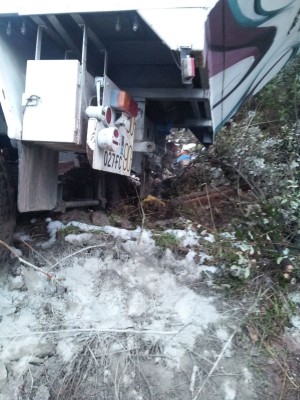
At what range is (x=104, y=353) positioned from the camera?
2.20m

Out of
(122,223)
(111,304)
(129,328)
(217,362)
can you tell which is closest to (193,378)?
(217,362)

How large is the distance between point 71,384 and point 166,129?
2851 millimetres

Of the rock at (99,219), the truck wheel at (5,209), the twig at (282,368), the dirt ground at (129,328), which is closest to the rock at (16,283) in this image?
the dirt ground at (129,328)

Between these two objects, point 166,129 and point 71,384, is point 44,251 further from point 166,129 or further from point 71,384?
point 166,129

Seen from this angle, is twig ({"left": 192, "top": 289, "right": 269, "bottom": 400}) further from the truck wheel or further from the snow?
the truck wheel

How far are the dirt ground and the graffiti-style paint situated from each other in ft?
4.24

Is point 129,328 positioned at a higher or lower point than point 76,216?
lower

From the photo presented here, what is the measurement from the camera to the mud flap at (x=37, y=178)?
245cm

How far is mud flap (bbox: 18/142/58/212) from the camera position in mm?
2455

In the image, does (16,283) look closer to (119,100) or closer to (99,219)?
(99,219)

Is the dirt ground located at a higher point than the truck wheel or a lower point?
lower

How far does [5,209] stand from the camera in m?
2.66

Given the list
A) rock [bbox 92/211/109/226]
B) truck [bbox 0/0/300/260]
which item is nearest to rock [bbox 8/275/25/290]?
truck [bbox 0/0/300/260]

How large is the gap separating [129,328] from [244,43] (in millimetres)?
2164
